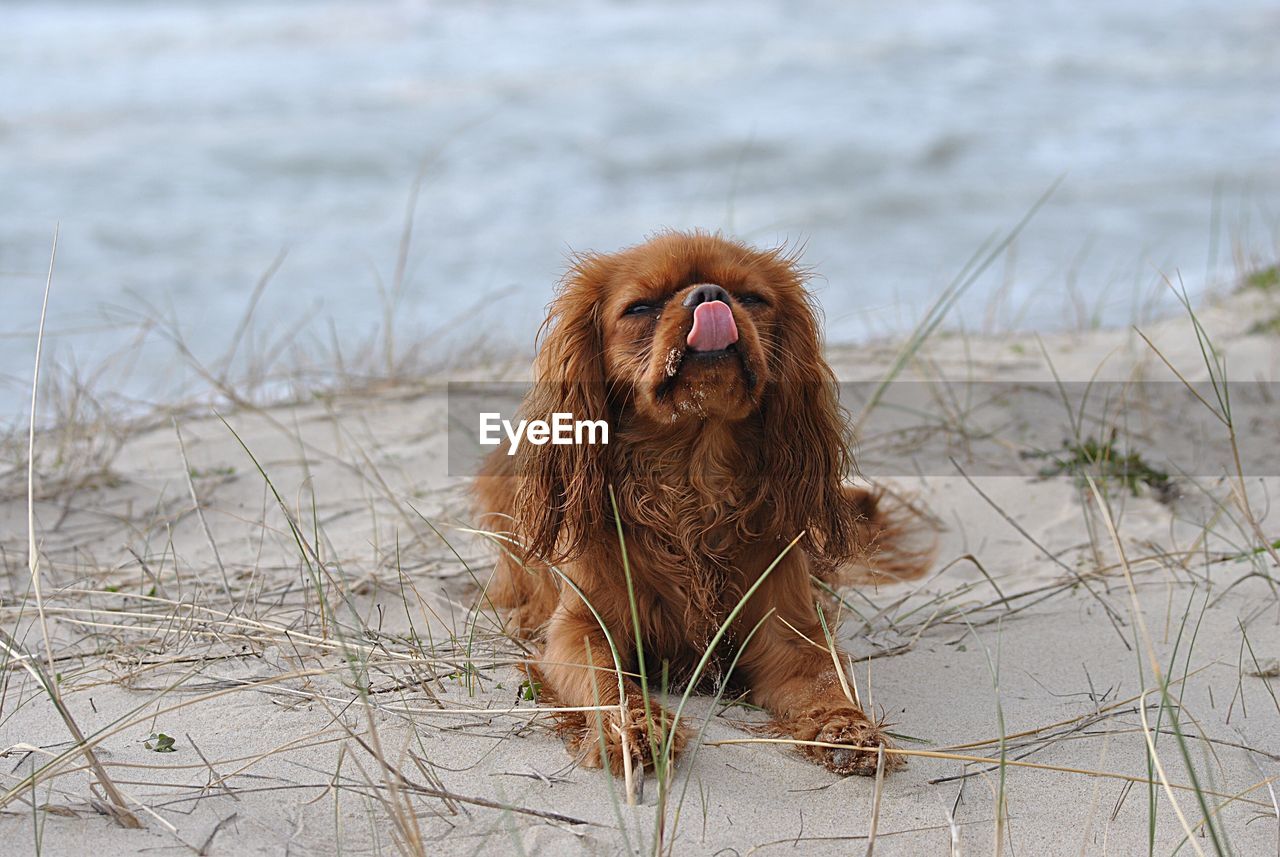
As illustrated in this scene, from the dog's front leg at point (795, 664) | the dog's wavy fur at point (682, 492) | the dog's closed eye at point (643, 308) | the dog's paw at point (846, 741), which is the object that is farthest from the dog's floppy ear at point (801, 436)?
the dog's paw at point (846, 741)

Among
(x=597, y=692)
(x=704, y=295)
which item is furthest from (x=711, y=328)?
(x=597, y=692)

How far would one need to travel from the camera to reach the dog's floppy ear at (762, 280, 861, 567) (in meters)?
2.91

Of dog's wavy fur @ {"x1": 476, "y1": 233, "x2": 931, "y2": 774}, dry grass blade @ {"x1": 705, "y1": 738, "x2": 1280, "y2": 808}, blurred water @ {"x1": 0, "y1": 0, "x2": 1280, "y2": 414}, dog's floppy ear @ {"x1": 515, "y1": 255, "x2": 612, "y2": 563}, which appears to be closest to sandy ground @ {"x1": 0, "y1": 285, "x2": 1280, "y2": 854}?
dry grass blade @ {"x1": 705, "y1": 738, "x2": 1280, "y2": 808}

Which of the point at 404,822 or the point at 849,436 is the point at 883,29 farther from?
the point at 404,822

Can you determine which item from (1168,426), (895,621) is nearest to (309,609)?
(895,621)

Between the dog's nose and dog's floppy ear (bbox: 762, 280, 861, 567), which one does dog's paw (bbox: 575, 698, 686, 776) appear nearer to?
dog's floppy ear (bbox: 762, 280, 861, 567)

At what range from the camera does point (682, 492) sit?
2.89 meters

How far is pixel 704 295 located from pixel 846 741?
931mm

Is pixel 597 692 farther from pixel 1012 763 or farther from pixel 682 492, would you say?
pixel 1012 763

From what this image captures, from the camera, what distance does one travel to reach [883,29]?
16344 millimetres

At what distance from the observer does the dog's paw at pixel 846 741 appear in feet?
8.57

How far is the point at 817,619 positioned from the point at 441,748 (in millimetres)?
934

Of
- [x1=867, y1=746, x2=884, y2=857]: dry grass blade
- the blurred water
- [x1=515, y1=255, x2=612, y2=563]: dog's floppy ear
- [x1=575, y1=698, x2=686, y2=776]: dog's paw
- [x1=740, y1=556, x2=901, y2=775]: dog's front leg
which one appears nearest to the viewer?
[x1=867, y1=746, x2=884, y2=857]: dry grass blade

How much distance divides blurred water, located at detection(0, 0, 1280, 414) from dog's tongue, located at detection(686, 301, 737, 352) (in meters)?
3.60
